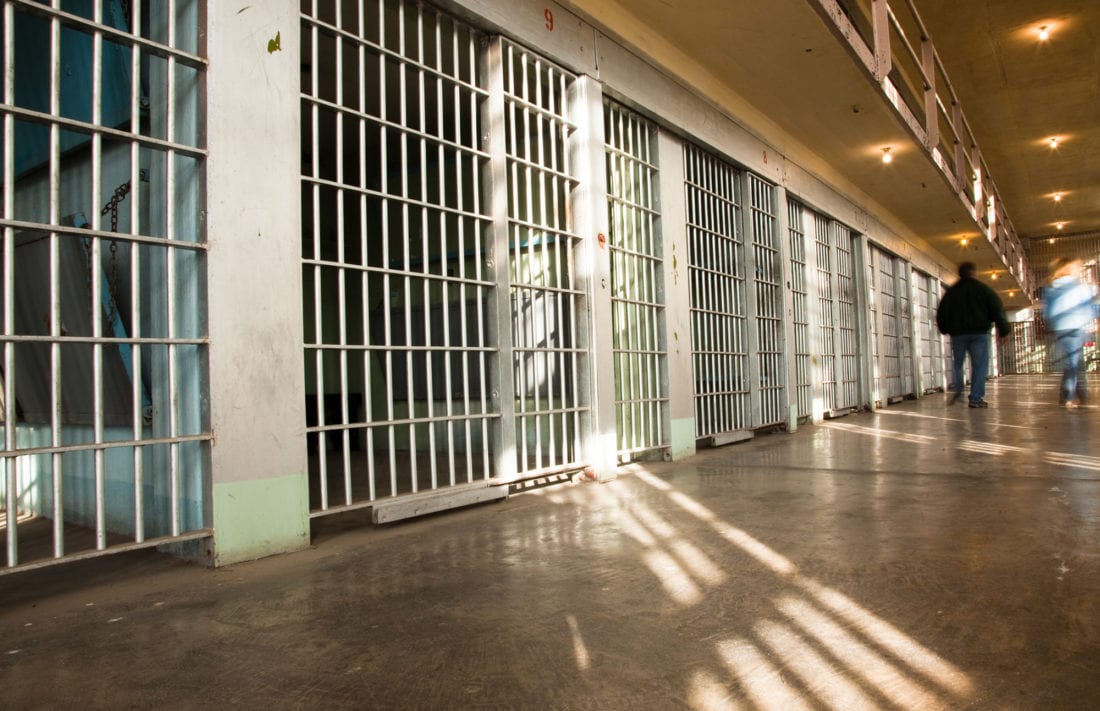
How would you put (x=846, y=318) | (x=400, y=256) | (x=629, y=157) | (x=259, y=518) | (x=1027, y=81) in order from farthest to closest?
1. (x=846, y=318)
2. (x=1027, y=81)
3. (x=400, y=256)
4. (x=629, y=157)
5. (x=259, y=518)

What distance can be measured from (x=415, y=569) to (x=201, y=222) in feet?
6.42

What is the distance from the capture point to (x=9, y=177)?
2633mm

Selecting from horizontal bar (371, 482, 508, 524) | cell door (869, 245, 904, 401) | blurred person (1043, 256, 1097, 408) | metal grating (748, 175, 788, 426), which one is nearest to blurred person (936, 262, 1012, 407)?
blurred person (1043, 256, 1097, 408)

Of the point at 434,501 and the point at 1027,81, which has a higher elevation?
the point at 1027,81

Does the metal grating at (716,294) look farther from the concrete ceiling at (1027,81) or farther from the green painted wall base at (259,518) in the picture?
the green painted wall base at (259,518)

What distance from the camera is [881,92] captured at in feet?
25.8

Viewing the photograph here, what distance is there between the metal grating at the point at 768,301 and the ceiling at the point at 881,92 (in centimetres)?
97

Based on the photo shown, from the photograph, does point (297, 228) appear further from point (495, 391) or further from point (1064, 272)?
point (1064, 272)

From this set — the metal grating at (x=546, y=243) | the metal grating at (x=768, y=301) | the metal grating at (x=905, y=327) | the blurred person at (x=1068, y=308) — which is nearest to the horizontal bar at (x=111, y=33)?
the metal grating at (x=546, y=243)

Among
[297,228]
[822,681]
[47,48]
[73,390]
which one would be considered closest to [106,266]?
[73,390]

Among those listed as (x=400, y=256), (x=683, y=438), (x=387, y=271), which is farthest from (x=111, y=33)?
(x=400, y=256)

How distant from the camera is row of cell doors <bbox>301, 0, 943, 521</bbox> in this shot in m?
4.48

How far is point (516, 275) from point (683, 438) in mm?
2786

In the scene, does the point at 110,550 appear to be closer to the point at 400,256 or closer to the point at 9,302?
the point at 9,302
